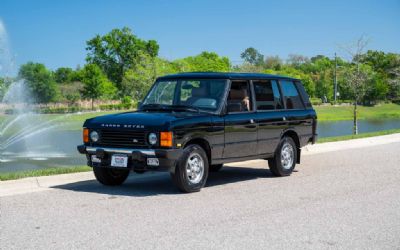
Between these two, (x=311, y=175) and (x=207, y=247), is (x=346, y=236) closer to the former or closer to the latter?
(x=207, y=247)

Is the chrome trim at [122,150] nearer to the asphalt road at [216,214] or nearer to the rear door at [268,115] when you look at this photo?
the asphalt road at [216,214]

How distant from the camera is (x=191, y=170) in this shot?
31.3ft

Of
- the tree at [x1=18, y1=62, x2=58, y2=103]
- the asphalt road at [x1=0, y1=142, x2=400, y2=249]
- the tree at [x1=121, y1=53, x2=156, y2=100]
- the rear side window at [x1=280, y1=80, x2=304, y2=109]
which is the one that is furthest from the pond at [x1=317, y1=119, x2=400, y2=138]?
the tree at [x1=18, y1=62, x2=58, y2=103]

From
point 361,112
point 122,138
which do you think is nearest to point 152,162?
point 122,138

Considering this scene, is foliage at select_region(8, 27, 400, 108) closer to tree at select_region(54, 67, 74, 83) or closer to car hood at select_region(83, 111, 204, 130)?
tree at select_region(54, 67, 74, 83)

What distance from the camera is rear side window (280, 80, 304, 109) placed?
12.0 m

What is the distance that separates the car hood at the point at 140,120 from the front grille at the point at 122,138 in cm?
9

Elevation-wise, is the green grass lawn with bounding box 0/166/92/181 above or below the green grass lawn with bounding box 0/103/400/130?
above

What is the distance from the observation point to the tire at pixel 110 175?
10.1 m

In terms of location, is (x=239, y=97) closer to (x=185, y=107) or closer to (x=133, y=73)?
(x=185, y=107)

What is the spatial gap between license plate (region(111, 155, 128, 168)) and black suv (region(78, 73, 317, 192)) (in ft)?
0.05

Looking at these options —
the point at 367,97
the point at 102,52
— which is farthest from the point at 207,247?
the point at 102,52

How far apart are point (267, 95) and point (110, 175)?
329cm

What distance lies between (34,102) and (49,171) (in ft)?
254
